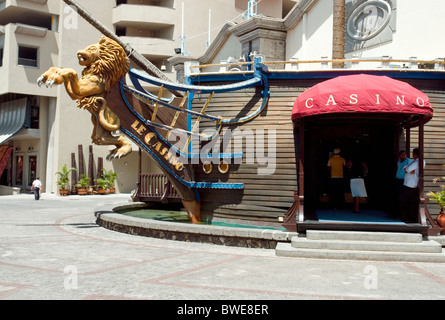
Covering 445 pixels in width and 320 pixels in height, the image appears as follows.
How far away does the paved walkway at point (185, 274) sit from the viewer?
6.66 metres

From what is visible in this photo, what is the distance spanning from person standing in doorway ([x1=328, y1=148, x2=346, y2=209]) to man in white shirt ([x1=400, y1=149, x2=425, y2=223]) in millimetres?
2414

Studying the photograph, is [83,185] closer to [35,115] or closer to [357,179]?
[35,115]

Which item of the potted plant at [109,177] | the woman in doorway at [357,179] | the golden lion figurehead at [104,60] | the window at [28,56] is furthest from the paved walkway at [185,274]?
the window at [28,56]

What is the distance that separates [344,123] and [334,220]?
3.36m

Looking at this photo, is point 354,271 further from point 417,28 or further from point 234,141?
point 417,28

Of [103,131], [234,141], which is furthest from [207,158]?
[103,131]

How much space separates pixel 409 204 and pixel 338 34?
8391 millimetres

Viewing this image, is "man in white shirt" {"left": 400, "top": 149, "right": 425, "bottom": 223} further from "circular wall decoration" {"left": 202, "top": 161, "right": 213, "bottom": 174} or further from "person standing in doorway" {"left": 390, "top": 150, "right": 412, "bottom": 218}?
"circular wall decoration" {"left": 202, "top": 161, "right": 213, "bottom": 174}

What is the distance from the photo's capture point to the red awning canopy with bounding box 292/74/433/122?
9.66 meters

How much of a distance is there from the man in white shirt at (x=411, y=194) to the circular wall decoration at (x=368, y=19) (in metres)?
10.6

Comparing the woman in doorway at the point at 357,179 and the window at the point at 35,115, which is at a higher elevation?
the window at the point at 35,115

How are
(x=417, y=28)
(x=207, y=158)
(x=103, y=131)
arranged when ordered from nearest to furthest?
(x=103, y=131)
(x=207, y=158)
(x=417, y=28)

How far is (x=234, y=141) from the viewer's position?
12.9m

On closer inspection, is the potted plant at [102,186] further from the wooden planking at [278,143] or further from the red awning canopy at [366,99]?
the red awning canopy at [366,99]
